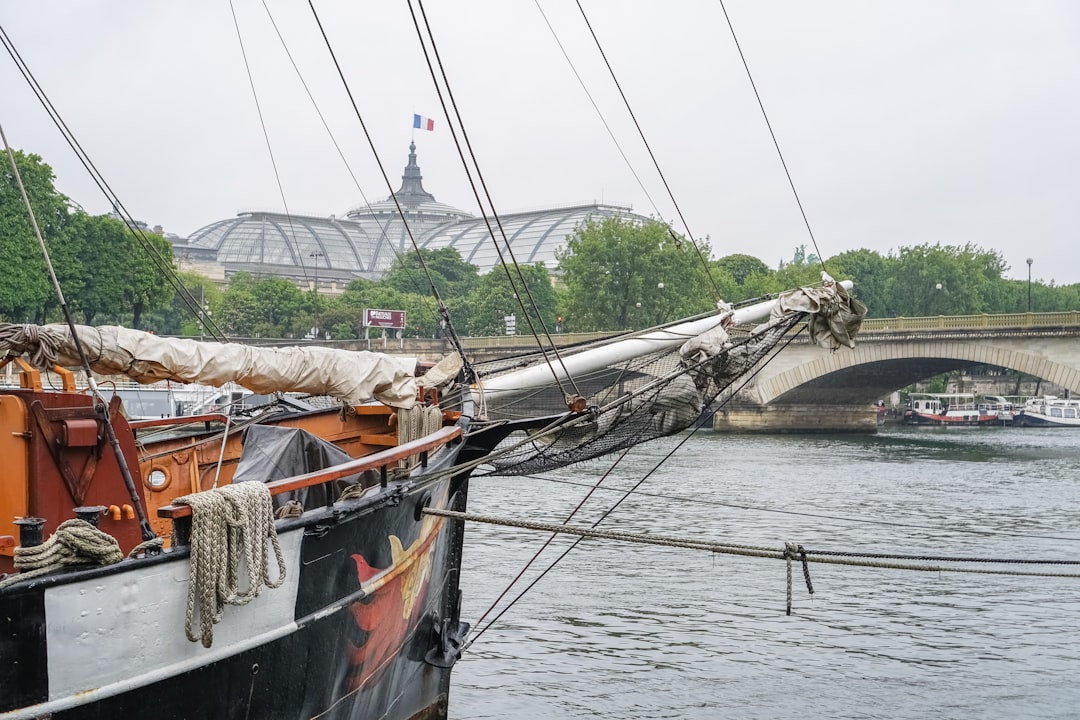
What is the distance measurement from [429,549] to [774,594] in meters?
8.47

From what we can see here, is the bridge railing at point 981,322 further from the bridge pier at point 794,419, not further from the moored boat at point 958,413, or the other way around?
the moored boat at point 958,413

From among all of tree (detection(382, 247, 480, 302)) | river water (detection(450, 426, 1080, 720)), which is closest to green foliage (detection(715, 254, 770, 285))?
tree (detection(382, 247, 480, 302))

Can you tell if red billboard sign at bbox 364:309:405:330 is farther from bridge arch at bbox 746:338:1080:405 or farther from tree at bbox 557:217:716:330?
bridge arch at bbox 746:338:1080:405

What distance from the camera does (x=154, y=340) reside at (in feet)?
27.3

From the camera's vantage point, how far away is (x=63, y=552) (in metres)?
5.58

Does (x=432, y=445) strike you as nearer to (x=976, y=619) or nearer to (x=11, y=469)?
(x=11, y=469)

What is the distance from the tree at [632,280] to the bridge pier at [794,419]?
44.4ft

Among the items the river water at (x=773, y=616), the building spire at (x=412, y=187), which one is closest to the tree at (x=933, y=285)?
the river water at (x=773, y=616)

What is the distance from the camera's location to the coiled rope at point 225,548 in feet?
19.9

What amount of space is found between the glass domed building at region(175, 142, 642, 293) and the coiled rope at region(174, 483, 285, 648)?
461 feet

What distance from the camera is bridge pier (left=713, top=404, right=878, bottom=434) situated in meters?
59.0

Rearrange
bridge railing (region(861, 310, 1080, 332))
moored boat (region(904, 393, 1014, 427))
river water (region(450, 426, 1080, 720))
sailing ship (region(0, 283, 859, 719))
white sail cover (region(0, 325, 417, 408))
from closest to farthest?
sailing ship (region(0, 283, 859, 719)), white sail cover (region(0, 325, 417, 408)), river water (region(450, 426, 1080, 720)), bridge railing (region(861, 310, 1080, 332)), moored boat (region(904, 393, 1014, 427))

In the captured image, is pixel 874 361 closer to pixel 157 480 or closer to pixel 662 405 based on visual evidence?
pixel 662 405

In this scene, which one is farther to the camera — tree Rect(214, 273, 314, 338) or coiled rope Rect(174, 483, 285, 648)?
tree Rect(214, 273, 314, 338)
